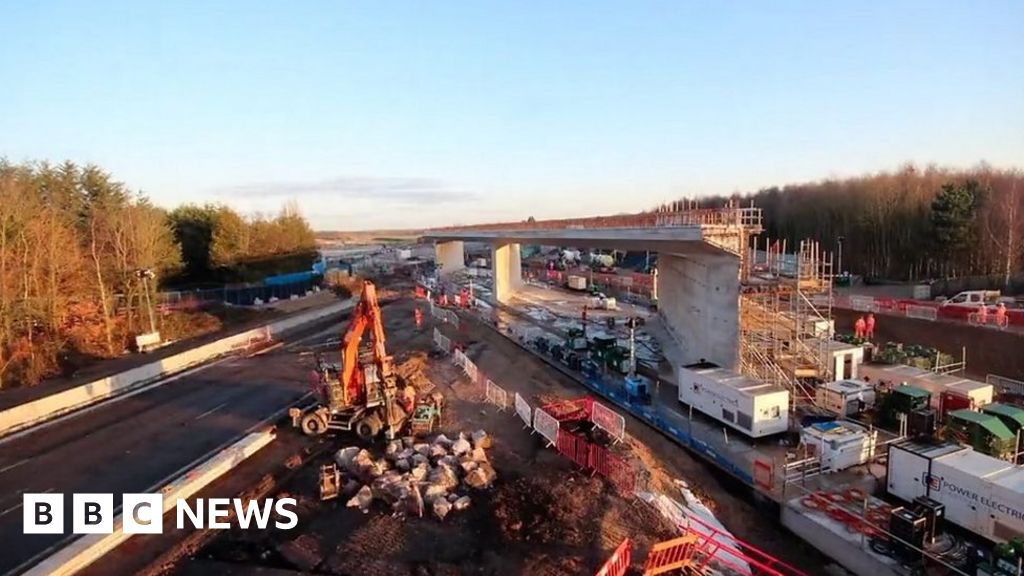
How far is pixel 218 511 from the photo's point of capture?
1681 cm

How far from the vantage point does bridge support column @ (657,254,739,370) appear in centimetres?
2698

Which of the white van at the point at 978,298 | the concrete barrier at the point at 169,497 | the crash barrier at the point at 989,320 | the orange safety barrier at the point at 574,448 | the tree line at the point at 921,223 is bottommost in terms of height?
the concrete barrier at the point at 169,497

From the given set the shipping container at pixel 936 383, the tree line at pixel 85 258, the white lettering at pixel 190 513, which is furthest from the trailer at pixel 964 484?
the tree line at pixel 85 258

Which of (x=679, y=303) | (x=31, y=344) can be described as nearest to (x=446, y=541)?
(x=679, y=303)

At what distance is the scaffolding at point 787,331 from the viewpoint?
25859 mm

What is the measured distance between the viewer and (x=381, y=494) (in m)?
17.1

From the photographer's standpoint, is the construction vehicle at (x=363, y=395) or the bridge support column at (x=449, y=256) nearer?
the construction vehicle at (x=363, y=395)

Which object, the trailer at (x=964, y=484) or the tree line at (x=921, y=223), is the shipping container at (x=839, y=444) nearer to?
the trailer at (x=964, y=484)

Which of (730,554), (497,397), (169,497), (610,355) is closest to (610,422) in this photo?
(497,397)

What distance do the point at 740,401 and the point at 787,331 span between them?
765cm

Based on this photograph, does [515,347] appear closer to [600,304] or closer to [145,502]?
[600,304]

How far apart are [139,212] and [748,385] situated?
167 feet

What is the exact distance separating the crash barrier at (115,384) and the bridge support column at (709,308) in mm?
29438

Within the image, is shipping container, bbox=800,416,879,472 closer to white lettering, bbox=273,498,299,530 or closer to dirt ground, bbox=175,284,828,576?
dirt ground, bbox=175,284,828,576
